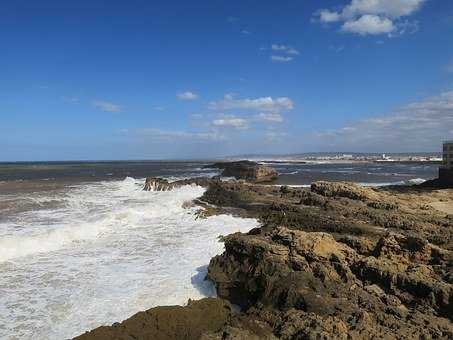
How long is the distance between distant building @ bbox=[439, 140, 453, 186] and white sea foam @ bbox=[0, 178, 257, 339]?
60.8 ft

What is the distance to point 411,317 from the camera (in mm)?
6414

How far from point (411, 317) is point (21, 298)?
7355mm

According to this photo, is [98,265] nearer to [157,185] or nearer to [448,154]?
[157,185]

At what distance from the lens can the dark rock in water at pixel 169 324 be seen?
659cm

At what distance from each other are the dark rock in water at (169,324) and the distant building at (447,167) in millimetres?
26339

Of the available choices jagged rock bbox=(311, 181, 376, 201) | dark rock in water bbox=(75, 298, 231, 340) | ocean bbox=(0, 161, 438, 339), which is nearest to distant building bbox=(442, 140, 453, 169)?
jagged rock bbox=(311, 181, 376, 201)

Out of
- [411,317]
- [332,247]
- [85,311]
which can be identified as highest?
[332,247]

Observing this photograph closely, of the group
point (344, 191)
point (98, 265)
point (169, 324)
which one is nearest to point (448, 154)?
point (344, 191)

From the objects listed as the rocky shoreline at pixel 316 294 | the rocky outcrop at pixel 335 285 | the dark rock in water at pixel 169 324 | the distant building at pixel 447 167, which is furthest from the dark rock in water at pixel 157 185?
the dark rock in water at pixel 169 324

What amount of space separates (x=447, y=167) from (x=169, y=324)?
29.8 metres

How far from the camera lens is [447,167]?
31578 millimetres

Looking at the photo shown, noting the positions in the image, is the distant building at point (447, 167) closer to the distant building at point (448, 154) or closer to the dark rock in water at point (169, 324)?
the distant building at point (448, 154)

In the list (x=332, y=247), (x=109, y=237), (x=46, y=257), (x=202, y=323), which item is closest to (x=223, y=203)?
(x=109, y=237)

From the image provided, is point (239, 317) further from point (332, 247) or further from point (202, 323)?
point (332, 247)
